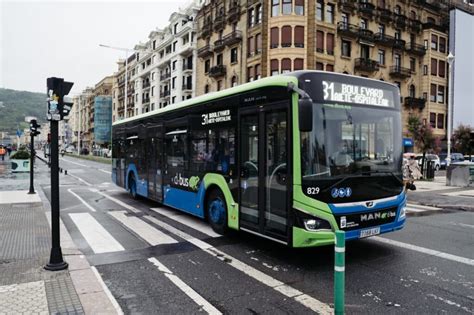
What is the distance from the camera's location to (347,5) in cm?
3925

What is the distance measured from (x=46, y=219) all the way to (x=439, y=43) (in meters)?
53.4

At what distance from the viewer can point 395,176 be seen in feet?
20.5

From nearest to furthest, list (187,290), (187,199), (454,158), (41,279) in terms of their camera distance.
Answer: (187,290) < (41,279) < (187,199) < (454,158)

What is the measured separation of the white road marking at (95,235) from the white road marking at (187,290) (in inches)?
50.1

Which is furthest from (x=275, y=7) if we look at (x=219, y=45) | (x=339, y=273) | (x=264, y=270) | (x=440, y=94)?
(x=339, y=273)

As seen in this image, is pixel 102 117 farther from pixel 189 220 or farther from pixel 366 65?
pixel 189 220

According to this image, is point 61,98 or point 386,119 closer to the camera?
point 61,98

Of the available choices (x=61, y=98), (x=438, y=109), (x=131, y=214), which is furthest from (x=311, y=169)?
(x=438, y=109)

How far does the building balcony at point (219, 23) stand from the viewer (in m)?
44.1

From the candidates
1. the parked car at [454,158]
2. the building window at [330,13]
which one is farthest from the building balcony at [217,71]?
the parked car at [454,158]

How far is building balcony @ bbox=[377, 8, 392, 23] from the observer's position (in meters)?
42.6

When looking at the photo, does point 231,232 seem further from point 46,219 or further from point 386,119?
point 46,219

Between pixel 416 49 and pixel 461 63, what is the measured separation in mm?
6451

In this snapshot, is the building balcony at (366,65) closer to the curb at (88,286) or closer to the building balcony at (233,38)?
the building balcony at (233,38)
